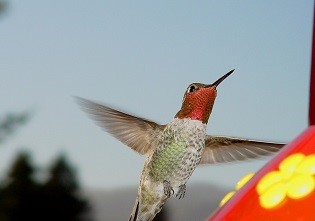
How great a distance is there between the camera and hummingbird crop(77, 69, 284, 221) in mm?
1495

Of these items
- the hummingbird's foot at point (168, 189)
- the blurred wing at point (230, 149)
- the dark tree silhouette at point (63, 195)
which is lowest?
the dark tree silhouette at point (63, 195)

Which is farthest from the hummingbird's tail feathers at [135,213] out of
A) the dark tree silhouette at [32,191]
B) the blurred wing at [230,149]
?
the dark tree silhouette at [32,191]

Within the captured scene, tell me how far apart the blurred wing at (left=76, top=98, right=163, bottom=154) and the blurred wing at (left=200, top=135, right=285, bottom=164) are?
0.12 meters

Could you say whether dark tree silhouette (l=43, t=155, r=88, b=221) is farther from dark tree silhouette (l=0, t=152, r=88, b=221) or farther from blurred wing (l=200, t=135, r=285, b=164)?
blurred wing (l=200, t=135, r=285, b=164)

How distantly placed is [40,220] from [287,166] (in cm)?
865

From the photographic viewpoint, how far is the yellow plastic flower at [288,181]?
0.65 m

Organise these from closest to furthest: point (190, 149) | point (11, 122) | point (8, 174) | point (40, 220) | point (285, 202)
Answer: point (285, 202) → point (190, 149) → point (11, 122) → point (8, 174) → point (40, 220)

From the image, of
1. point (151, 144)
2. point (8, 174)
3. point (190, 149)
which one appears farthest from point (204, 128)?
point (8, 174)

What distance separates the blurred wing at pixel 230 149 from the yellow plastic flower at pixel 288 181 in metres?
0.72

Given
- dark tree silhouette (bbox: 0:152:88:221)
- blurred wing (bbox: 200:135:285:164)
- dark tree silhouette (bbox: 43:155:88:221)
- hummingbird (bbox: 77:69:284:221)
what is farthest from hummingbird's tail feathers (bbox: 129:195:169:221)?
dark tree silhouette (bbox: 43:155:88:221)

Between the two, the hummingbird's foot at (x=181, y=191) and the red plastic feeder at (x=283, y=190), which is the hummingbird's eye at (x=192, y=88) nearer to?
the hummingbird's foot at (x=181, y=191)

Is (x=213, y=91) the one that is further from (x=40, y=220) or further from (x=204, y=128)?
(x=40, y=220)

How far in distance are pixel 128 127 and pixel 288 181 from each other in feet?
3.08

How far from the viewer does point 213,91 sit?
149 centimetres
